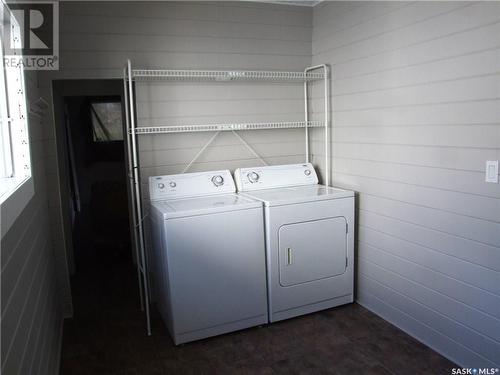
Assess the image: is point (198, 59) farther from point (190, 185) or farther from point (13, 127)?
point (13, 127)

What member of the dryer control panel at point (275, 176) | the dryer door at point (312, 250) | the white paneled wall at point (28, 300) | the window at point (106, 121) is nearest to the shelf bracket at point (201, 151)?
the dryer control panel at point (275, 176)

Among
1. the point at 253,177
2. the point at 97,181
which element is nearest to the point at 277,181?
the point at 253,177

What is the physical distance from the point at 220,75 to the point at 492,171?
6.29 feet

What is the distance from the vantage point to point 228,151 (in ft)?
11.1

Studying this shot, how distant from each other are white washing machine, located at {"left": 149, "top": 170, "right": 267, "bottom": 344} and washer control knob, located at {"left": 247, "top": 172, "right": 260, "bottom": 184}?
31cm

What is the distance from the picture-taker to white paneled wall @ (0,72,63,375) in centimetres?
119

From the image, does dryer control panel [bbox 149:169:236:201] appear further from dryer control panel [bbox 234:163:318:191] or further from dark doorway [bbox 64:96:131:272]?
dark doorway [bbox 64:96:131:272]

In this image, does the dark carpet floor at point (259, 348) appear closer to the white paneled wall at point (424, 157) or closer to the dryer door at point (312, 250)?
the white paneled wall at point (424, 157)

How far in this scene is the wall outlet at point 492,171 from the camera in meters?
2.11

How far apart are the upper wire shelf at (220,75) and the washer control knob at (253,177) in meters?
0.75

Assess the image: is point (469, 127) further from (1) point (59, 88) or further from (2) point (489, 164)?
(1) point (59, 88)

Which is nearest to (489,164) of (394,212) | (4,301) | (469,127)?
(469,127)

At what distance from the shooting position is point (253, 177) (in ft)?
10.8

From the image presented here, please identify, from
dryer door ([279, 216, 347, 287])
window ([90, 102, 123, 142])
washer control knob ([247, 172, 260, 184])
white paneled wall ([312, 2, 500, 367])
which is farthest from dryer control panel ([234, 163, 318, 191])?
window ([90, 102, 123, 142])
